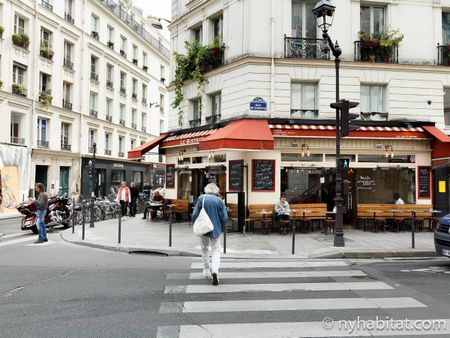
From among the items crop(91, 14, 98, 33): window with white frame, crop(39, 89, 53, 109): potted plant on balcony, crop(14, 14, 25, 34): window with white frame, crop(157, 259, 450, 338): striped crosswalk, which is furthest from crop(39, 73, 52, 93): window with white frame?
crop(157, 259, 450, 338): striped crosswalk

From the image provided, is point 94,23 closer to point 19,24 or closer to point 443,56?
point 19,24

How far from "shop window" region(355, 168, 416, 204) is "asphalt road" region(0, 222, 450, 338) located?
5.99 meters

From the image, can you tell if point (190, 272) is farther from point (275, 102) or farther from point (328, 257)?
point (275, 102)

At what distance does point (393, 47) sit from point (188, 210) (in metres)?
10.1

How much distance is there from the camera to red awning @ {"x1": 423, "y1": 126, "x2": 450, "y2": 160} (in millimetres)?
13922

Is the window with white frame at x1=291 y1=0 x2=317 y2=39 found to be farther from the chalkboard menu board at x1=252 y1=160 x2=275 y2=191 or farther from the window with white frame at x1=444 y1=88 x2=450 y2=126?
the window with white frame at x1=444 y1=88 x2=450 y2=126

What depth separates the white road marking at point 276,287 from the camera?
6.43m

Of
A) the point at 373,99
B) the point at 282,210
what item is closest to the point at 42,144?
the point at 282,210

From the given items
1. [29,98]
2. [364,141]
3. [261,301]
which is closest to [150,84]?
[29,98]

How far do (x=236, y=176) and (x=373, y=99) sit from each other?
6.09 metres

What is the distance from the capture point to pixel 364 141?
Answer: 570 inches

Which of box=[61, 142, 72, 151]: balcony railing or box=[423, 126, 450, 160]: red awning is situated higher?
box=[61, 142, 72, 151]: balcony railing

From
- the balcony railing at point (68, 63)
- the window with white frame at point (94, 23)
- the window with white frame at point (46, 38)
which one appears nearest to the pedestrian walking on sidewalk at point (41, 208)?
the window with white frame at point (46, 38)

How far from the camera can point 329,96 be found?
1454cm
